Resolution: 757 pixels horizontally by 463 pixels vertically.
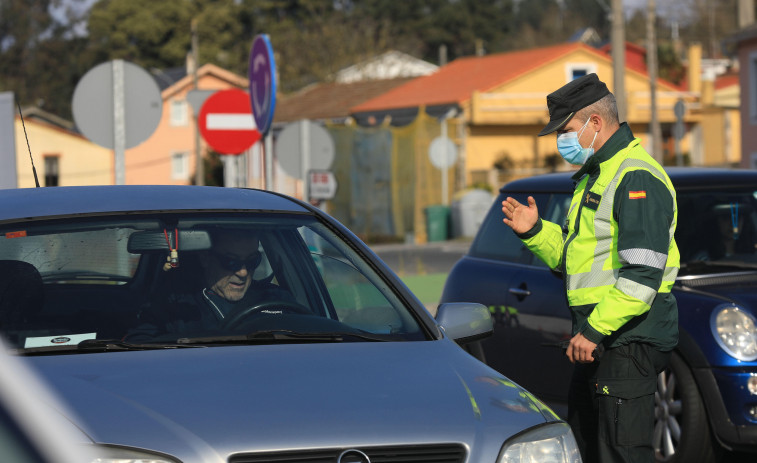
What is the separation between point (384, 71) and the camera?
73.1 m

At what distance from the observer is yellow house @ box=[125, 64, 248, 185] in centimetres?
6650

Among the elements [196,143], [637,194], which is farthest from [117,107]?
[196,143]

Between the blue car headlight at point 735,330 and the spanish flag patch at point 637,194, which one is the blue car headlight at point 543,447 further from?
the blue car headlight at point 735,330

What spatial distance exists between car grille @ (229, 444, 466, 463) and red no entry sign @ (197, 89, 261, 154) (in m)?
9.01

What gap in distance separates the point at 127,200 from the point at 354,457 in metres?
1.78

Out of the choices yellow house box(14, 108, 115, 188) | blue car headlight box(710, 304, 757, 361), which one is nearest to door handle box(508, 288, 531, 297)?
blue car headlight box(710, 304, 757, 361)

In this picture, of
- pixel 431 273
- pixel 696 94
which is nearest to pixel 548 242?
pixel 431 273

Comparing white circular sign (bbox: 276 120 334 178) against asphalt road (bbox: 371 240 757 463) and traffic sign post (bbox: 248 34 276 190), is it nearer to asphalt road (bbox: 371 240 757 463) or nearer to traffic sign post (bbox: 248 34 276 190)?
traffic sign post (bbox: 248 34 276 190)

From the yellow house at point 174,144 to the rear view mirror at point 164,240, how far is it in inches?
2444

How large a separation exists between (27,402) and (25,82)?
9190 cm

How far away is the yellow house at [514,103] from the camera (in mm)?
45562

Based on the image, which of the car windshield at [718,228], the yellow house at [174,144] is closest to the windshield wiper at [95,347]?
the car windshield at [718,228]

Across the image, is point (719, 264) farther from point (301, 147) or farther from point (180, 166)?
point (180, 166)

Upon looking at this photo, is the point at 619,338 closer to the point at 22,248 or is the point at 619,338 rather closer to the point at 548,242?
the point at 548,242
